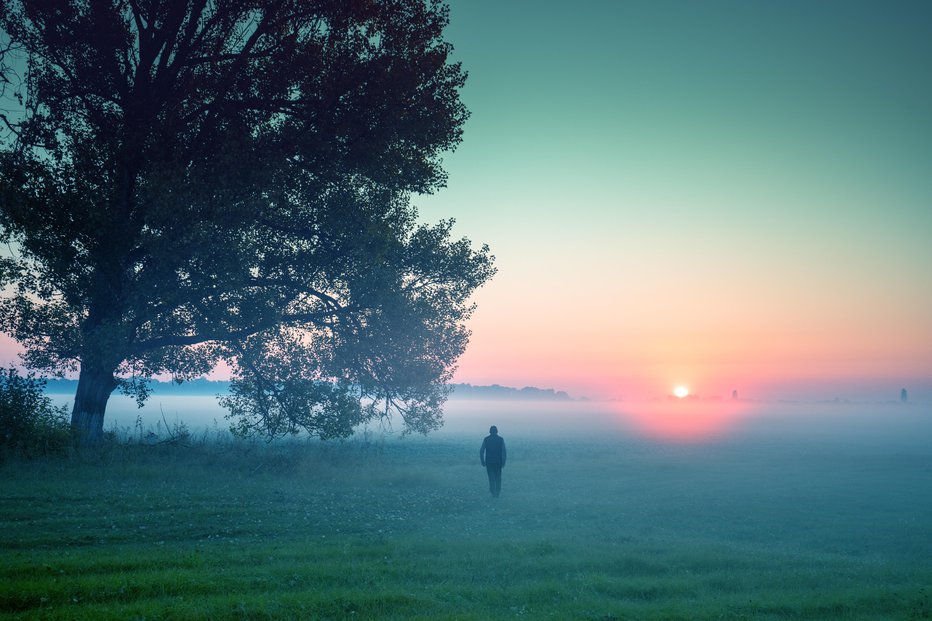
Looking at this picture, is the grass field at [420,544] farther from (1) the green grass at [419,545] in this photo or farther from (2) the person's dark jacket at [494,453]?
(2) the person's dark jacket at [494,453]

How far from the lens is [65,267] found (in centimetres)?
2495

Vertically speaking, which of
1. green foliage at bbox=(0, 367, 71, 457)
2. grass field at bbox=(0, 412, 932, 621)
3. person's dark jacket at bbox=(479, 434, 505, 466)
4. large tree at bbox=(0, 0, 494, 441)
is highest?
large tree at bbox=(0, 0, 494, 441)

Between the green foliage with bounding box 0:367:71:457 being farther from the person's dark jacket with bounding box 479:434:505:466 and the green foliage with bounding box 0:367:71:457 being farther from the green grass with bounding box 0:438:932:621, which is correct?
the person's dark jacket with bounding box 479:434:505:466

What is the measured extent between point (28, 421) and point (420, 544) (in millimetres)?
18705

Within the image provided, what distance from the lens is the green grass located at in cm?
1166

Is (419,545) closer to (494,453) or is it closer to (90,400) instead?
(494,453)

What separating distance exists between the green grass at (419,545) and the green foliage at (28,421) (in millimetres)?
1265

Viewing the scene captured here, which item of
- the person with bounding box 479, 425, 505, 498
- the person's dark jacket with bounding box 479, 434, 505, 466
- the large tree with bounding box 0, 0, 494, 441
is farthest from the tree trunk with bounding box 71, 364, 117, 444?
the person with bounding box 479, 425, 505, 498

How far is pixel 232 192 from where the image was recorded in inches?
1021

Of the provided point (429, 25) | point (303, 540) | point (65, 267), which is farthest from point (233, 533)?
point (429, 25)

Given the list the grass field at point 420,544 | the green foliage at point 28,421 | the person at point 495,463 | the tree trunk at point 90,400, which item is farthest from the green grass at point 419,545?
the tree trunk at point 90,400

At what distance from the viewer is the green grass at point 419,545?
11656mm

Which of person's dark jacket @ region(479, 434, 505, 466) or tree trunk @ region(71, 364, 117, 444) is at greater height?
tree trunk @ region(71, 364, 117, 444)

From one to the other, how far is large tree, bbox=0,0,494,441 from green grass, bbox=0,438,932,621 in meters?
5.96
